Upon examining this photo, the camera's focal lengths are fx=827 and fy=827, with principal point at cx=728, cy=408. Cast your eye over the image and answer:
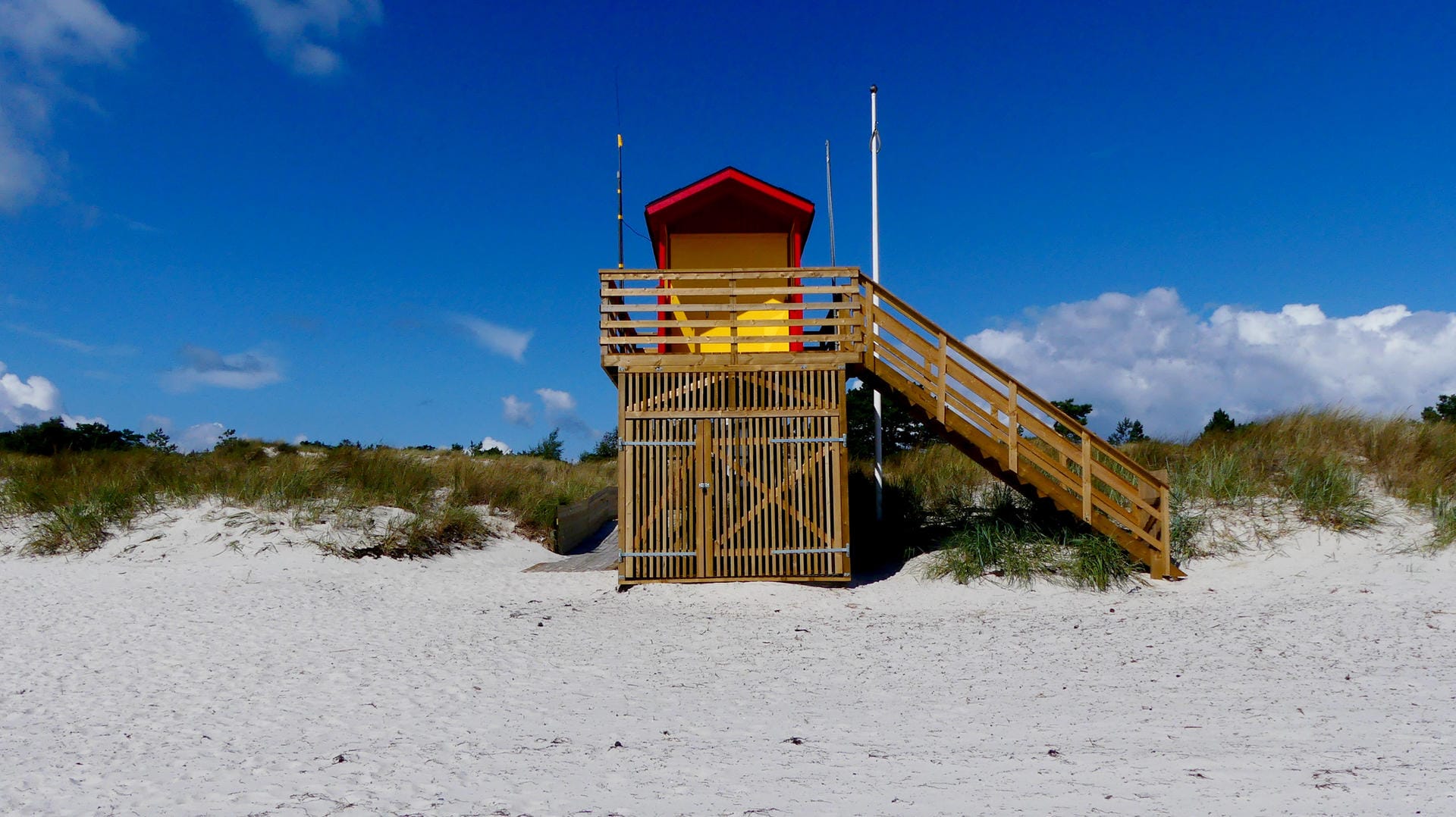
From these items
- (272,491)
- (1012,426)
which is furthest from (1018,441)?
(272,491)

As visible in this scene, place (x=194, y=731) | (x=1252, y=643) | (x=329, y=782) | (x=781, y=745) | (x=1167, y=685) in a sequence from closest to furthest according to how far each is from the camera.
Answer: (x=329, y=782) → (x=781, y=745) → (x=194, y=731) → (x=1167, y=685) → (x=1252, y=643)

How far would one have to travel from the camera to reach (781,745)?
5.70 meters

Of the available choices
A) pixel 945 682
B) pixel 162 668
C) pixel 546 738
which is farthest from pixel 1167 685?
pixel 162 668

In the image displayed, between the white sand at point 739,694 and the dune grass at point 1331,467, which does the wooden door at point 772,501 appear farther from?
the dune grass at point 1331,467

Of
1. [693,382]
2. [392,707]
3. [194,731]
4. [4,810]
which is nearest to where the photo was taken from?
[4,810]

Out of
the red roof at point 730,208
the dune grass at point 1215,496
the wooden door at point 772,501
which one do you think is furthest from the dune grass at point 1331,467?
the red roof at point 730,208

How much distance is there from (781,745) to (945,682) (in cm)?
244

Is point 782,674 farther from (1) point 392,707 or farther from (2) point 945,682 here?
(1) point 392,707

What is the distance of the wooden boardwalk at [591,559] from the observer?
1429cm

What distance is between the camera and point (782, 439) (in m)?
11.9

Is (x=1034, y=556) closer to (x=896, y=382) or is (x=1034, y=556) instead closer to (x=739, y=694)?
(x=896, y=382)

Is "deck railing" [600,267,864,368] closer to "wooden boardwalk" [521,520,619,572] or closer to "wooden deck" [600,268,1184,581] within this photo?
"wooden deck" [600,268,1184,581]

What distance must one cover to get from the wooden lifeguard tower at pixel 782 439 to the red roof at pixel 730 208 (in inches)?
78.7

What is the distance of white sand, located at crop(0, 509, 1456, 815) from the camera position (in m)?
4.76
